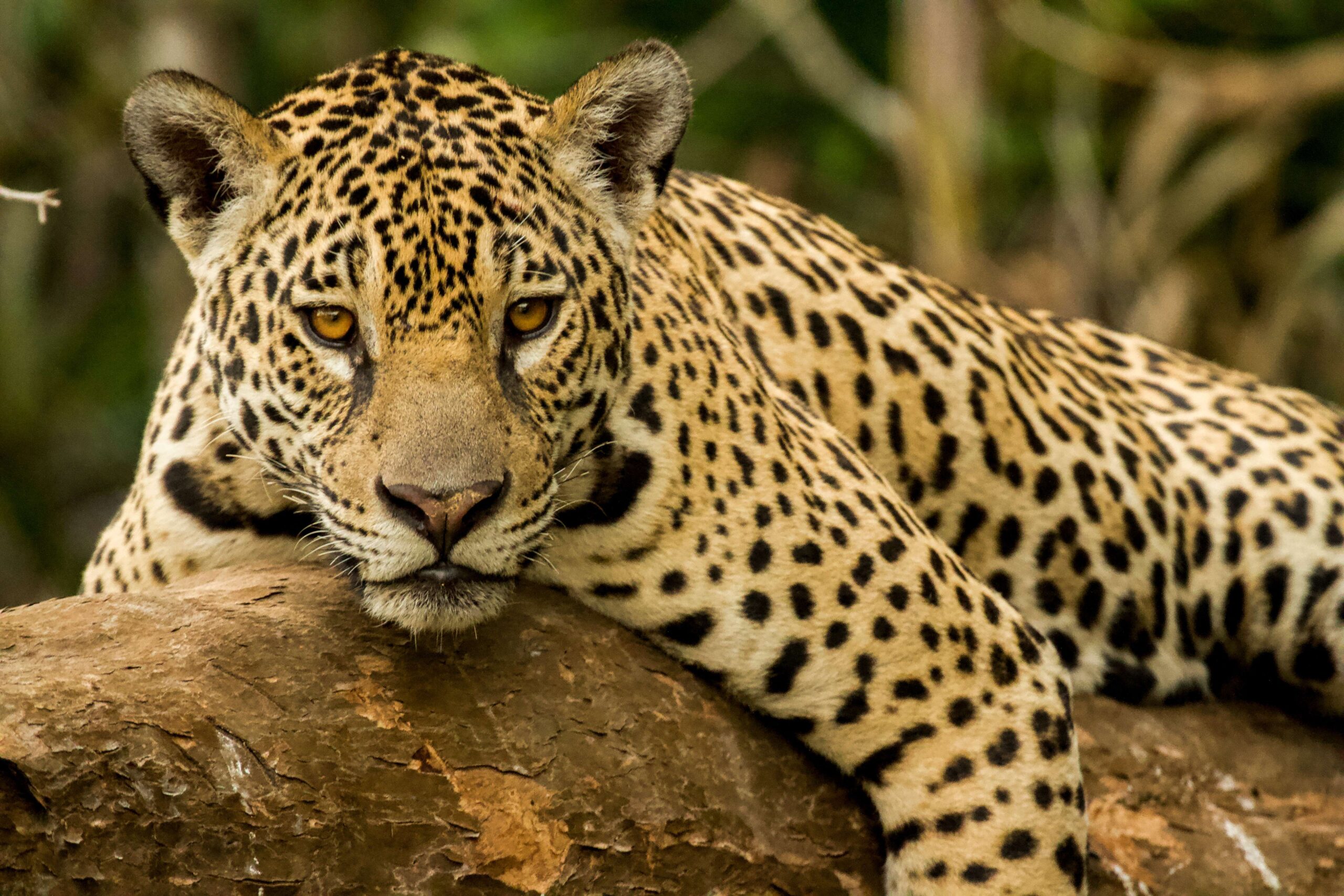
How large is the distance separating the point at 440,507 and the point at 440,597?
0.42m

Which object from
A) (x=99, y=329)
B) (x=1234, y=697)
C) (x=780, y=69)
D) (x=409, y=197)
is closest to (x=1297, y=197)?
(x=780, y=69)

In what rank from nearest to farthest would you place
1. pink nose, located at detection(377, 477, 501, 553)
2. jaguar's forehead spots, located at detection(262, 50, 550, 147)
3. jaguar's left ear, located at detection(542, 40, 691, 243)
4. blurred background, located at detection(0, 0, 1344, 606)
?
1. pink nose, located at detection(377, 477, 501, 553)
2. jaguar's forehead spots, located at detection(262, 50, 550, 147)
3. jaguar's left ear, located at detection(542, 40, 691, 243)
4. blurred background, located at detection(0, 0, 1344, 606)

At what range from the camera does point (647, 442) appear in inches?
224

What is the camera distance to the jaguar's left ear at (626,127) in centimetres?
547

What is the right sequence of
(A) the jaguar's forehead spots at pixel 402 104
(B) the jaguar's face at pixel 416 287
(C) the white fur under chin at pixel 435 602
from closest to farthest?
1. (B) the jaguar's face at pixel 416 287
2. (C) the white fur under chin at pixel 435 602
3. (A) the jaguar's forehead spots at pixel 402 104

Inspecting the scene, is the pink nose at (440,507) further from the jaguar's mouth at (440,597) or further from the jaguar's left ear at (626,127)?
the jaguar's left ear at (626,127)

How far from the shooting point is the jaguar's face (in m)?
4.85

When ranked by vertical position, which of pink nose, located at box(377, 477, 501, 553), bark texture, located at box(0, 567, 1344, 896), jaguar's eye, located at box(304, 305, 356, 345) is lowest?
bark texture, located at box(0, 567, 1344, 896)

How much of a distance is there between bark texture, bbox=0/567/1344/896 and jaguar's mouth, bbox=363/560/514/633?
38cm

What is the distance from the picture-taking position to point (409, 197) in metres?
5.02

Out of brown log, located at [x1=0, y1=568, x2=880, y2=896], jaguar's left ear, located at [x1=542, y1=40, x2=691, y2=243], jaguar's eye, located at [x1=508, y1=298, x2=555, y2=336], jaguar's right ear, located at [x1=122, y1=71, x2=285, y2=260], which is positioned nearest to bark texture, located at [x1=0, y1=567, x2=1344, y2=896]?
brown log, located at [x1=0, y1=568, x2=880, y2=896]

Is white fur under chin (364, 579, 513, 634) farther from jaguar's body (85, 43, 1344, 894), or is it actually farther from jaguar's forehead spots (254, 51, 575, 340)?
jaguar's forehead spots (254, 51, 575, 340)

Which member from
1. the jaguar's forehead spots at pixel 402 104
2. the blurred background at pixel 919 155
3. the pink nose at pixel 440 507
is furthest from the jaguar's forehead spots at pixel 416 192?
the blurred background at pixel 919 155

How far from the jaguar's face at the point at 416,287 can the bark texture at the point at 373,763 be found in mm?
392
